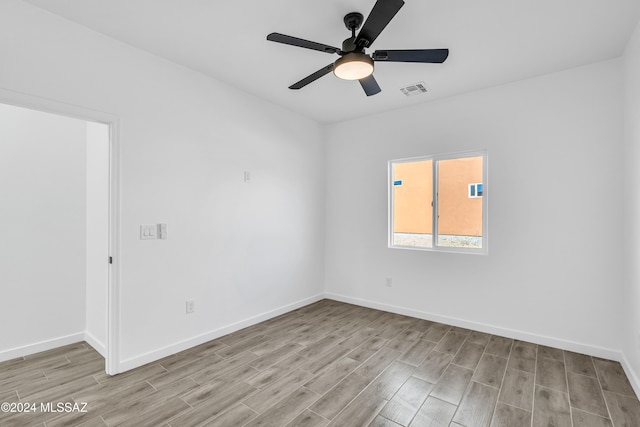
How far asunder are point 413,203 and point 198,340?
3.05 m

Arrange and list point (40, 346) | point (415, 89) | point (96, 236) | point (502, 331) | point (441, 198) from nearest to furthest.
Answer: point (40, 346) → point (96, 236) → point (502, 331) → point (415, 89) → point (441, 198)

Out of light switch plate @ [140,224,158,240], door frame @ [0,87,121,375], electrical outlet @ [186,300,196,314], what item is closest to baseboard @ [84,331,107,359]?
door frame @ [0,87,121,375]

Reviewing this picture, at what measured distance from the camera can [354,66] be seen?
2111 millimetres

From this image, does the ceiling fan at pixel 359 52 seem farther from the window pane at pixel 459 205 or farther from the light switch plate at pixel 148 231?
the light switch plate at pixel 148 231

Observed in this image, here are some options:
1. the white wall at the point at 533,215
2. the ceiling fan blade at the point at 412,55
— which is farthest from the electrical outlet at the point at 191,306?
the ceiling fan blade at the point at 412,55

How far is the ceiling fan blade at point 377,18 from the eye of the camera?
64.4 inches

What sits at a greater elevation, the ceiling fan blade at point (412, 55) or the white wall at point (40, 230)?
the ceiling fan blade at point (412, 55)

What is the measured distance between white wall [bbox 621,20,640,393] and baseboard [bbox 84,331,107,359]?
4.45 m

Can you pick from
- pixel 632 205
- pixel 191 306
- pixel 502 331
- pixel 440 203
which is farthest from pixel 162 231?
pixel 632 205

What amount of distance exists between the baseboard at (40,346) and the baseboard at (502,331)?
3.29 metres

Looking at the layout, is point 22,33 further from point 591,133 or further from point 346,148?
point 591,133

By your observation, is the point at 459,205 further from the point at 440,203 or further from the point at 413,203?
the point at 413,203

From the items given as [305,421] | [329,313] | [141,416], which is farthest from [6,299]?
[329,313]

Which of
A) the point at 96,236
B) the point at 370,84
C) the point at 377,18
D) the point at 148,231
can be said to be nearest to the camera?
the point at 377,18
